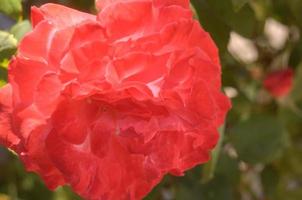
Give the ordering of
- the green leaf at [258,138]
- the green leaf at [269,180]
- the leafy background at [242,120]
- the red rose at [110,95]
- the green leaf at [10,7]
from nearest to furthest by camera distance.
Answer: the red rose at [110,95] → the green leaf at [10,7] → the leafy background at [242,120] → the green leaf at [258,138] → the green leaf at [269,180]

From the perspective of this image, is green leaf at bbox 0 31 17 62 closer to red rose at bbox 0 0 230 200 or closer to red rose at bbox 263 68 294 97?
red rose at bbox 0 0 230 200

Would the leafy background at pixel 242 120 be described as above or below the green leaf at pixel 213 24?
below

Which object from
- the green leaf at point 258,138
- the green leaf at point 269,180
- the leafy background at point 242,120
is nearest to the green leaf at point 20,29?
the leafy background at point 242,120

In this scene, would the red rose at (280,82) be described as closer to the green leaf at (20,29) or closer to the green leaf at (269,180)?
the green leaf at (269,180)

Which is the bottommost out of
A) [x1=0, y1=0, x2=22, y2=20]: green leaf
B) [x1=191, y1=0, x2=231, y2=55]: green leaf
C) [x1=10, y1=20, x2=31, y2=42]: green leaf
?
[x1=191, y1=0, x2=231, y2=55]: green leaf

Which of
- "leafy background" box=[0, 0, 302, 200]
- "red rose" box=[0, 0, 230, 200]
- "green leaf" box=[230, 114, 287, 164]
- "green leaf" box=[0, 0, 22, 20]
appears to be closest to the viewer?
"red rose" box=[0, 0, 230, 200]

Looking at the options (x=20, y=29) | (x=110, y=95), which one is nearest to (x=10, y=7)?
(x=20, y=29)

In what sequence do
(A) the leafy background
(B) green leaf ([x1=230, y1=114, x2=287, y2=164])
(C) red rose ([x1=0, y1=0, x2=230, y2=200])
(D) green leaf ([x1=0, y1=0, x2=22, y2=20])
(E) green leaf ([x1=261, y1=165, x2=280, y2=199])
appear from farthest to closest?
(E) green leaf ([x1=261, y1=165, x2=280, y2=199]) → (B) green leaf ([x1=230, y1=114, x2=287, y2=164]) → (A) the leafy background → (D) green leaf ([x1=0, y1=0, x2=22, y2=20]) → (C) red rose ([x1=0, y1=0, x2=230, y2=200])

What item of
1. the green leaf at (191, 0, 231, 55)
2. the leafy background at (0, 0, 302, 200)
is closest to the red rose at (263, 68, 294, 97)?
the leafy background at (0, 0, 302, 200)

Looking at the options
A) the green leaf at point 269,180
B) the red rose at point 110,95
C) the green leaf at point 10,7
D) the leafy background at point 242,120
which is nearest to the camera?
the red rose at point 110,95
